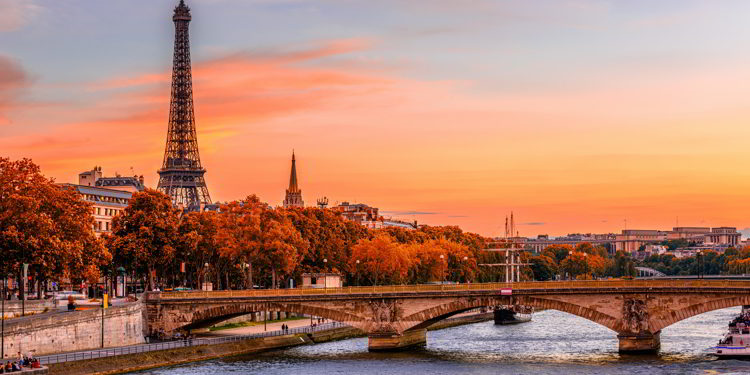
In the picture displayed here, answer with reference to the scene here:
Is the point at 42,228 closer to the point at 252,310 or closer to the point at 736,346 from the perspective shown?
the point at 252,310

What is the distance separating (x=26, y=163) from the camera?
10544 centimetres

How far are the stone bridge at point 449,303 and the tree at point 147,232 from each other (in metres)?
14.6

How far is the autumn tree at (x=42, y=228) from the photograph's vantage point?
328 feet

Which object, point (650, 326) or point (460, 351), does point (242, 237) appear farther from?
point (650, 326)

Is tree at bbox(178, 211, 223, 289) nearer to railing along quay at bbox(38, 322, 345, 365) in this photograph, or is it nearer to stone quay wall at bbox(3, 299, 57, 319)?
railing along quay at bbox(38, 322, 345, 365)

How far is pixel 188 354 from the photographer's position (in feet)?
314

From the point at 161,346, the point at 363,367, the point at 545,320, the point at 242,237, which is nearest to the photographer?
the point at 363,367

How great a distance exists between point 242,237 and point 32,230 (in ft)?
120

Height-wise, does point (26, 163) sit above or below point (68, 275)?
above

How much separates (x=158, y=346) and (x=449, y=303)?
26.4 meters

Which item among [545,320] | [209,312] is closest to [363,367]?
[209,312]

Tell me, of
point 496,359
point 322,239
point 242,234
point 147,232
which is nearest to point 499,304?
point 496,359

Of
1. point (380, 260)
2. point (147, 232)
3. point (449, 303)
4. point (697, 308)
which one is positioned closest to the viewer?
point (697, 308)

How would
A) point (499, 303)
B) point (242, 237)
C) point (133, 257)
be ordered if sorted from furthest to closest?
1. point (242, 237)
2. point (133, 257)
3. point (499, 303)
